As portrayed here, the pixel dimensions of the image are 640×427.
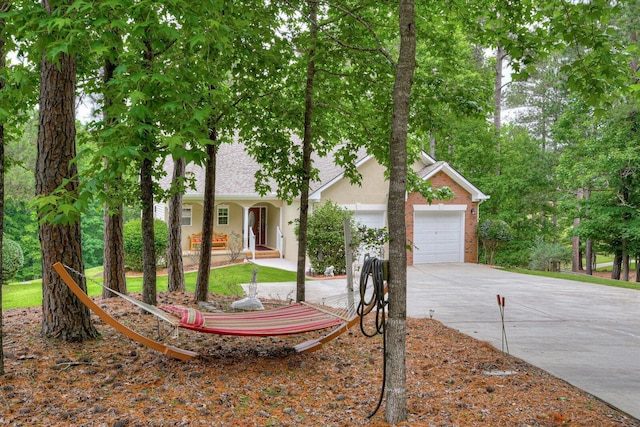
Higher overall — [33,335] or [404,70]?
[404,70]

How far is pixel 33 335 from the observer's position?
17.4 ft

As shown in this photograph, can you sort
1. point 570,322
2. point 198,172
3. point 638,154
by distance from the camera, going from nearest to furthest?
point 570,322 < point 638,154 < point 198,172

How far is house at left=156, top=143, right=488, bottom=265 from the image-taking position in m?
16.7

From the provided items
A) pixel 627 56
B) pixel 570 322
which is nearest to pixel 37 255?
pixel 570 322

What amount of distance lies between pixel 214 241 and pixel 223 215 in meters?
1.58

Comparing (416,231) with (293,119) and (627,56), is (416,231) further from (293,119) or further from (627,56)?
(627,56)

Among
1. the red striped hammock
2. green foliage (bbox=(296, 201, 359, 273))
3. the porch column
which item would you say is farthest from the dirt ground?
the porch column

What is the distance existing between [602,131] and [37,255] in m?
27.6

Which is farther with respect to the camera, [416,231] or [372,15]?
[416,231]

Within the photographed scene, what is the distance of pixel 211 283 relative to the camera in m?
11.6

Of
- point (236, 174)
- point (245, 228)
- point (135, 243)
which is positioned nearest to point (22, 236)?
point (236, 174)

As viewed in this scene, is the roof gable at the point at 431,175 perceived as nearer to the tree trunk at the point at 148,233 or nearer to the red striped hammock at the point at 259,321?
the tree trunk at the point at 148,233

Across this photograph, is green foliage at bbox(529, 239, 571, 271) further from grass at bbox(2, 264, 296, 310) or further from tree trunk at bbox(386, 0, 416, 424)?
tree trunk at bbox(386, 0, 416, 424)

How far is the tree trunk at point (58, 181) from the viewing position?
4.90 m
